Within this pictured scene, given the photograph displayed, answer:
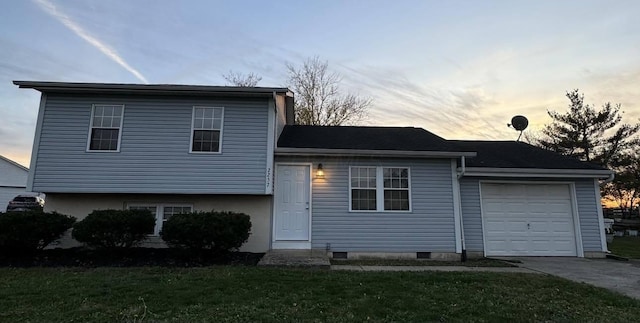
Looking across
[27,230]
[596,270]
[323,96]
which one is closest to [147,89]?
[27,230]

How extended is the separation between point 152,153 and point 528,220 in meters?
10.1

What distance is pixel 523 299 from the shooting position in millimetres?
4695

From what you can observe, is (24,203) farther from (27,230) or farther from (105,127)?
(27,230)

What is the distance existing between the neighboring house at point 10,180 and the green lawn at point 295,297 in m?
24.1

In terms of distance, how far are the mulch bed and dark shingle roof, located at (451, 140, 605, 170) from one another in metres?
6.81

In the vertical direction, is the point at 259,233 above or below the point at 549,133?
below

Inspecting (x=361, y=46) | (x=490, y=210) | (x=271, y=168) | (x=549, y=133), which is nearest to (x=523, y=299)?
(x=490, y=210)

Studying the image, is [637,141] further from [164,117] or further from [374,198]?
[164,117]

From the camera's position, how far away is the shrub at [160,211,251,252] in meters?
7.00

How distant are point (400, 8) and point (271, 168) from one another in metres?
6.16

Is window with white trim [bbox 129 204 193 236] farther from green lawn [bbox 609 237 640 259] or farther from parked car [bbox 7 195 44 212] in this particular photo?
parked car [bbox 7 195 44 212]

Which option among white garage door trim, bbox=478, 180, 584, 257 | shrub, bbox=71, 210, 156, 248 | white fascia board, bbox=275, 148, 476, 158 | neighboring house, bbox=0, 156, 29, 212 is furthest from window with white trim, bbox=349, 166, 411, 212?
neighboring house, bbox=0, 156, 29, 212

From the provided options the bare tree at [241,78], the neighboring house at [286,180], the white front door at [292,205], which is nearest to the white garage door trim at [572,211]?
the neighboring house at [286,180]

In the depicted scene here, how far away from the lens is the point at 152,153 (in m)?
8.33
